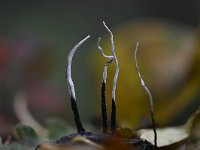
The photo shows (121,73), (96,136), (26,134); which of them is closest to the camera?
(96,136)

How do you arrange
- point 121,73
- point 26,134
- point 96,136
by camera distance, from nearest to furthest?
point 96,136 → point 26,134 → point 121,73

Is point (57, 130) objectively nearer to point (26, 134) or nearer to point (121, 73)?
point (26, 134)

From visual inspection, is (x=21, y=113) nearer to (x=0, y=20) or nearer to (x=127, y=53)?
(x=127, y=53)

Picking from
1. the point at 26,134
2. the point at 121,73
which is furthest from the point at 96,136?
the point at 121,73

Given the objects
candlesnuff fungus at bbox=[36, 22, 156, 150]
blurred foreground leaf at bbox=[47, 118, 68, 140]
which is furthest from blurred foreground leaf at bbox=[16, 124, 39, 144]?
candlesnuff fungus at bbox=[36, 22, 156, 150]

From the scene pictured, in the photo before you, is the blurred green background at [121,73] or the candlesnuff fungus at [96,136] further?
the blurred green background at [121,73]

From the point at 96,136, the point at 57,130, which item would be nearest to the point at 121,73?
the point at 57,130

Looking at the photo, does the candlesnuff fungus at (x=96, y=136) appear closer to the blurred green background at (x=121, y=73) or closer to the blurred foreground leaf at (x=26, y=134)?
the blurred foreground leaf at (x=26, y=134)

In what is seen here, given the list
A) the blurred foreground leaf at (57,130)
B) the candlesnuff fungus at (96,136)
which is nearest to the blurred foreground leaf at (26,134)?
the blurred foreground leaf at (57,130)

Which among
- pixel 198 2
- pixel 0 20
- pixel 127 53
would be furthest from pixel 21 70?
pixel 198 2

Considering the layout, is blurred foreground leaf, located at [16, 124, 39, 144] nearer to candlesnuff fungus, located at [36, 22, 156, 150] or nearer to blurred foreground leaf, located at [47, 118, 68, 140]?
blurred foreground leaf, located at [47, 118, 68, 140]

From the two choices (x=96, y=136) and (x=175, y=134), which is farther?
(x=175, y=134)
